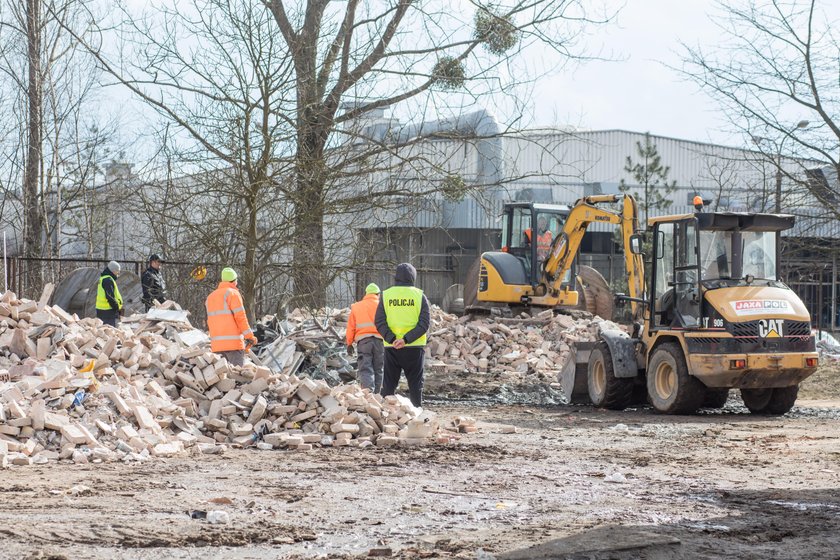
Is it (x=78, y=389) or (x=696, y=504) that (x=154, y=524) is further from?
(x=78, y=389)

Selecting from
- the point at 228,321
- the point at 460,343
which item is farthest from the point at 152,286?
the point at 228,321

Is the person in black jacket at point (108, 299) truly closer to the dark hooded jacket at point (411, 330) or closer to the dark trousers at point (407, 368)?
the dark trousers at point (407, 368)

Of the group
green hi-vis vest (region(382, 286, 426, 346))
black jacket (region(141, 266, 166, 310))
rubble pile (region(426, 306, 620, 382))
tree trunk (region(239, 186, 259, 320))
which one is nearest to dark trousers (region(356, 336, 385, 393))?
green hi-vis vest (region(382, 286, 426, 346))

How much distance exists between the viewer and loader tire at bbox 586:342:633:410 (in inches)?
582

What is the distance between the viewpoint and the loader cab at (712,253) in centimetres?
1334

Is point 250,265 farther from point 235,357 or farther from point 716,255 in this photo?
point 716,255

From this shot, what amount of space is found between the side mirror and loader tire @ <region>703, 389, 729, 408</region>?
7.11ft

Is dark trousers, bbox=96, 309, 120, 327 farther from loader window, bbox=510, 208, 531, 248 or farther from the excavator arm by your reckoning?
loader window, bbox=510, 208, 531, 248

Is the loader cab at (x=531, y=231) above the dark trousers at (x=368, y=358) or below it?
above

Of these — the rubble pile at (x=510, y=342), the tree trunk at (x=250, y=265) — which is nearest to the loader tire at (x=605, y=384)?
the rubble pile at (x=510, y=342)

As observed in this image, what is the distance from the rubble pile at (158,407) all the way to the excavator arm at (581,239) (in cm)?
411

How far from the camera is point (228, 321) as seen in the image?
12250 millimetres

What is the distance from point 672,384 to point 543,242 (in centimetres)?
706

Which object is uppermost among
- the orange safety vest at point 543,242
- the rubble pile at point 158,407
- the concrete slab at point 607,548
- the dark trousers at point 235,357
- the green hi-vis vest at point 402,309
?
the orange safety vest at point 543,242
